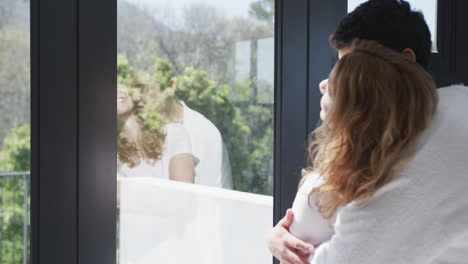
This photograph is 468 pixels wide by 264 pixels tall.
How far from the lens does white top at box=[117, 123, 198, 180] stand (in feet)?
4.68

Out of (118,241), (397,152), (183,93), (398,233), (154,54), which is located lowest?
(118,241)

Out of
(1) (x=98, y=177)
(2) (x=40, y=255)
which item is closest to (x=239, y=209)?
(1) (x=98, y=177)

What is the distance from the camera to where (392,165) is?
1001 mm

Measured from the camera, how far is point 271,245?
4.17 feet

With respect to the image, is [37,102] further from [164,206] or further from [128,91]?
[164,206]

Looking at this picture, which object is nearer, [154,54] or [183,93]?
[154,54]

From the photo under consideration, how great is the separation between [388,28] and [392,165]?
0.34 meters

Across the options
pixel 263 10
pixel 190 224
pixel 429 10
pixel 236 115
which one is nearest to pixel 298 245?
pixel 190 224

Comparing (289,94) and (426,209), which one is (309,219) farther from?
(289,94)

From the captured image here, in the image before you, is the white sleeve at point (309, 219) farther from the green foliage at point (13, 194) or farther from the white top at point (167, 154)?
the green foliage at point (13, 194)

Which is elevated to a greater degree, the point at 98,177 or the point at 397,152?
the point at 397,152

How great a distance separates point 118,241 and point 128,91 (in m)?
0.40

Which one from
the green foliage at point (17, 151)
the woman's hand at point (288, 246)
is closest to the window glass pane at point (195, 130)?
the green foliage at point (17, 151)

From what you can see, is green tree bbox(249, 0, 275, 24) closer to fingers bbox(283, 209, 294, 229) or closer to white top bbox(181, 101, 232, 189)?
white top bbox(181, 101, 232, 189)
